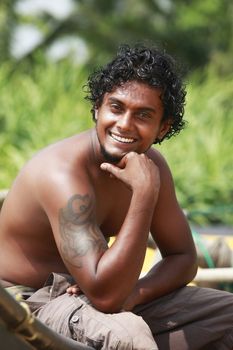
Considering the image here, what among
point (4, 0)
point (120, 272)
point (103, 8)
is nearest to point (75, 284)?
point (120, 272)

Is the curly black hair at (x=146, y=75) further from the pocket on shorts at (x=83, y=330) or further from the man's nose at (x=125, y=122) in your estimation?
the pocket on shorts at (x=83, y=330)

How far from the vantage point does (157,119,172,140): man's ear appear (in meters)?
3.25

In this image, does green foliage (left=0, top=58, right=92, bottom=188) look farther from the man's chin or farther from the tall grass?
the man's chin

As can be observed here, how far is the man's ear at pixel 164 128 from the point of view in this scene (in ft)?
10.7

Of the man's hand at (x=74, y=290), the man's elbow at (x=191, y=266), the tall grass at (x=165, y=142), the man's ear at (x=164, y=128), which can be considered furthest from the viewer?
the tall grass at (x=165, y=142)

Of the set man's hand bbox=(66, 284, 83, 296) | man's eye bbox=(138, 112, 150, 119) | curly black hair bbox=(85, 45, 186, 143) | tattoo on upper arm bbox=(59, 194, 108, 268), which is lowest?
man's hand bbox=(66, 284, 83, 296)

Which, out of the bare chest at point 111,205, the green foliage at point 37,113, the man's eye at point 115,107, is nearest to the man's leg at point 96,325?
the bare chest at point 111,205

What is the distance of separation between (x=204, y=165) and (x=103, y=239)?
18.2ft

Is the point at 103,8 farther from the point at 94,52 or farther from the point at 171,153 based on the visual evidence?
the point at 171,153

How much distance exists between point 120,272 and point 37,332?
456 millimetres

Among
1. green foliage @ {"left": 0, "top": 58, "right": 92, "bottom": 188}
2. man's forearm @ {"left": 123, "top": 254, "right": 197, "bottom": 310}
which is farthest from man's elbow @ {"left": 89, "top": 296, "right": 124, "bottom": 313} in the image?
green foliage @ {"left": 0, "top": 58, "right": 92, "bottom": 188}

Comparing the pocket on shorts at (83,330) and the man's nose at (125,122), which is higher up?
the man's nose at (125,122)

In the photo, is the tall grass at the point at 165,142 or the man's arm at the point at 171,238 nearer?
the man's arm at the point at 171,238

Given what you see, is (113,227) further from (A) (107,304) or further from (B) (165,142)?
(B) (165,142)
